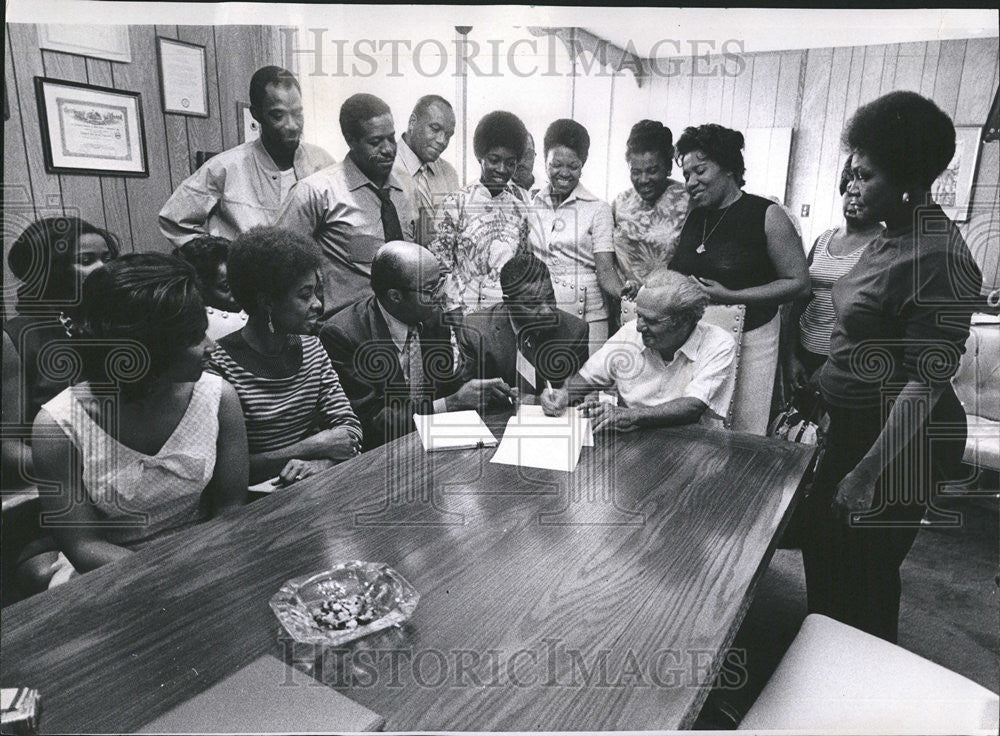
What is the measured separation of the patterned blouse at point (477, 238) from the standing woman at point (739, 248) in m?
0.45

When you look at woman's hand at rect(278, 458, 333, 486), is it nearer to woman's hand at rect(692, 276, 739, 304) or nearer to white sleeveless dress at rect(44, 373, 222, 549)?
white sleeveless dress at rect(44, 373, 222, 549)

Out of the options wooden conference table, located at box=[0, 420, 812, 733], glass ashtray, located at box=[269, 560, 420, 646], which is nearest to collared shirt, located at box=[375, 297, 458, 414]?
wooden conference table, located at box=[0, 420, 812, 733]

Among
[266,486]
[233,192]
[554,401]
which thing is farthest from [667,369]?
[233,192]

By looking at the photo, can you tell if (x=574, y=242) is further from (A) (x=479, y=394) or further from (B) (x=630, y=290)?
(A) (x=479, y=394)

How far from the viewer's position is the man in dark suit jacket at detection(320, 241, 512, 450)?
1.66m

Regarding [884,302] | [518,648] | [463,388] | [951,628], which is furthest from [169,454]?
[951,628]

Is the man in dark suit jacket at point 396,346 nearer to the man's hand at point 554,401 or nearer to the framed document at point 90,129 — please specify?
the man's hand at point 554,401

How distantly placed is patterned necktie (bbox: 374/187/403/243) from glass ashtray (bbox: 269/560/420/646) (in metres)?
0.83

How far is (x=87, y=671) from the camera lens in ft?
3.09

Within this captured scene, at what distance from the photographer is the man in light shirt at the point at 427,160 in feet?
4.94

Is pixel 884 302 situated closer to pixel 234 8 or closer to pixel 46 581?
pixel 234 8

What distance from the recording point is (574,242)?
169cm

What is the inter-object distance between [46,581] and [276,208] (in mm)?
946

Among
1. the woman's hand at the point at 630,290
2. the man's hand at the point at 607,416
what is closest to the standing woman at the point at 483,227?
the woman's hand at the point at 630,290
